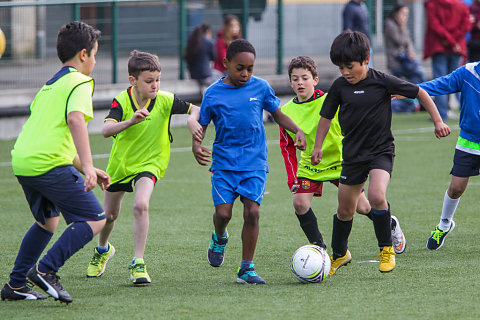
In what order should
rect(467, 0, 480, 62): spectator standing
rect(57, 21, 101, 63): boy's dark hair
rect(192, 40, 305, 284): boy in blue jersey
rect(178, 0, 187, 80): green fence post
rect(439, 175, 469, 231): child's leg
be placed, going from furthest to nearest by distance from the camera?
rect(178, 0, 187, 80): green fence post
rect(467, 0, 480, 62): spectator standing
rect(439, 175, 469, 231): child's leg
rect(192, 40, 305, 284): boy in blue jersey
rect(57, 21, 101, 63): boy's dark hair

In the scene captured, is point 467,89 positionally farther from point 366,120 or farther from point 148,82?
point 148,82

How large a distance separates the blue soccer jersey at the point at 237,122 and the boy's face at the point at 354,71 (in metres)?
0.57

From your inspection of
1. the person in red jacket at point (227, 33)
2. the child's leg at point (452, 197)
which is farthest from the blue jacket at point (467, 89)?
the person in red jacket at point (227, 33)

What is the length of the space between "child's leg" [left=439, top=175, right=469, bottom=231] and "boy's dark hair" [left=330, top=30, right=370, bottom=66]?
64.0 inches

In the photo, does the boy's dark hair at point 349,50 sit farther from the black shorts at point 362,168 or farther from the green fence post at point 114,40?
the green fence post at point 114,40

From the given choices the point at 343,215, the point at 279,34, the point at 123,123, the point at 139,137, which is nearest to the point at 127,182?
the point at 139,137

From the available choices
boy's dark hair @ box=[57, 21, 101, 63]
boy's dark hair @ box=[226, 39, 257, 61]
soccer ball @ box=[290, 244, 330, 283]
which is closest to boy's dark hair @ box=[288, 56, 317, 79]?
boy's dark hair @ box=[226, 39, 257, 61]

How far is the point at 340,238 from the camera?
6.57 metres

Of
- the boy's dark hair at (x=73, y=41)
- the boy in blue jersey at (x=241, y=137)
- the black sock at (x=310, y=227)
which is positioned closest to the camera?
the boy's dark hair at (x=73, y=41)

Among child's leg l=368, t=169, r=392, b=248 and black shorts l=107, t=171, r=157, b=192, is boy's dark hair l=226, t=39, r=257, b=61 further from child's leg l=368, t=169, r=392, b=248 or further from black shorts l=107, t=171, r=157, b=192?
child's leg l=368, t=169, r=392, b=248

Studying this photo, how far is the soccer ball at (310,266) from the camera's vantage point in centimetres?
606

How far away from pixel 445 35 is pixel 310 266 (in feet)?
35.9

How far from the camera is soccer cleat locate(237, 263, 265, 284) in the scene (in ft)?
20.0

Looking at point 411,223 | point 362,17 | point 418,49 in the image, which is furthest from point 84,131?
point 418,49
